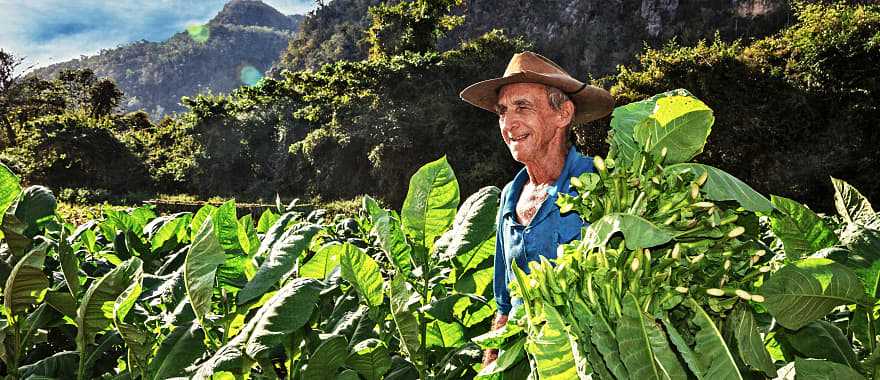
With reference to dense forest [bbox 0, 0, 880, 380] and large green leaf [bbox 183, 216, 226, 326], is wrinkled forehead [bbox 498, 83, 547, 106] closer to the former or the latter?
dense forest [bbox 0, 0, 880, 380]

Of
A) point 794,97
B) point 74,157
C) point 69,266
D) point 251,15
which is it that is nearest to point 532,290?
point 69,266

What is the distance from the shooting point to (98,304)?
1.40 meters

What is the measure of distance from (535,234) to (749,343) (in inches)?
44.2

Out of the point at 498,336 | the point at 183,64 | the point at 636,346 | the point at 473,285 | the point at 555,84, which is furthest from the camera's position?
the point at 183,64

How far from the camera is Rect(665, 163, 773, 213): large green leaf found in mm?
767

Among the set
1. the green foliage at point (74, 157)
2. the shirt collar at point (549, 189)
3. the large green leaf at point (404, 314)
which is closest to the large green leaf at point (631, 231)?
the large green leaf at point (404, 314)

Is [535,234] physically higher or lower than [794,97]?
higher

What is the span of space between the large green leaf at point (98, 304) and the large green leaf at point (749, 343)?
1.19 metres

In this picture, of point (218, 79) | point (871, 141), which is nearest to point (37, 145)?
point (871, 141)

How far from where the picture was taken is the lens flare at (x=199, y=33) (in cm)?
14638

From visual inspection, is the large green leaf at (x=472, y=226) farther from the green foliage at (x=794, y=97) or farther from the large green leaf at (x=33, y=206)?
the green foliage at (x=794, y=97)

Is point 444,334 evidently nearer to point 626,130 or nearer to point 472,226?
point 472,226

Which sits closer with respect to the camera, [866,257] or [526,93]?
[866,257]

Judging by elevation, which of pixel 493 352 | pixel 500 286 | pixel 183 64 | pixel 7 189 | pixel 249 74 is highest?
pixel 183 64
